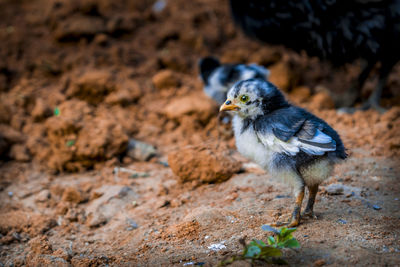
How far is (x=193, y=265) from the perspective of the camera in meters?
2.46

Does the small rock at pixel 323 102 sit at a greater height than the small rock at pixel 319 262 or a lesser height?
greater

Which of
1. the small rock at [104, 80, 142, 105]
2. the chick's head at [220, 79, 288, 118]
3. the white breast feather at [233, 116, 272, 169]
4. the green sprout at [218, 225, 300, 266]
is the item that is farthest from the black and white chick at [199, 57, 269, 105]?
the green sprout at [218, 225, 300, 266]

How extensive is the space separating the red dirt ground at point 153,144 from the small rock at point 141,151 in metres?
0.10

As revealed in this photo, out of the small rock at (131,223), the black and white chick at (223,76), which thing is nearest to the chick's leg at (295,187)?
the small rock at (131,223)

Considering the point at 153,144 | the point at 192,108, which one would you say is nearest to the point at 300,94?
the point at 192,108

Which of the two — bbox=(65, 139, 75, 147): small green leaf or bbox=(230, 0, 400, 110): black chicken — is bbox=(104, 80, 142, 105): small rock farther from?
bbox=(230, 0, 400, 110): black chicken

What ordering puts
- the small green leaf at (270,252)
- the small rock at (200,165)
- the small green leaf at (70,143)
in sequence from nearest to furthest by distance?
the small green leaf at (270,252), the small rock at (200,165), the small green leaf at (70,143)

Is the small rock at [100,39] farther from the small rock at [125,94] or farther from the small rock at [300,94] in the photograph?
the small rock at [300,94]

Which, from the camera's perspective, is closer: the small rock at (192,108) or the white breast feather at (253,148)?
the white breast feather at (253,148)

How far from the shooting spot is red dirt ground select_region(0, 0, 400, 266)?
2.91 m

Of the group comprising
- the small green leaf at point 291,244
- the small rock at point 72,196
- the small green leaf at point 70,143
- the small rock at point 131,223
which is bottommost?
the small rock at point 131,223

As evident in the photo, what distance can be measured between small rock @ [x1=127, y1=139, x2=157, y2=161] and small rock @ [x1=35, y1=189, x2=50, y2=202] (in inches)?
43.1

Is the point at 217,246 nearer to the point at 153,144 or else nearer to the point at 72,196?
the point at 72,196

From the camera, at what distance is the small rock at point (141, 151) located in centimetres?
469
